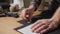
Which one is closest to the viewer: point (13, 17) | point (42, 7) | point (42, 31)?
point (42, 31)

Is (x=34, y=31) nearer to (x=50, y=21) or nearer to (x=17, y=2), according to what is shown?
(x=50, y=21)

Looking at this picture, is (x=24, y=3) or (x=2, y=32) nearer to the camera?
(x=2, y=32)

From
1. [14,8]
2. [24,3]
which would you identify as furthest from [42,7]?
[14,8]

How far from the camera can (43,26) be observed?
0.85m

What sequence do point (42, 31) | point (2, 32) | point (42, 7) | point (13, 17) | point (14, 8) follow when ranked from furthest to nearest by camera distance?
point (42, 7)
point (14, 8)
point (13, 17)
point (2, 32)
point (42, 31)

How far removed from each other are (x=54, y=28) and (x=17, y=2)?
84 cm

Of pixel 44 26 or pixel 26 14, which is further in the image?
pixel 26 14

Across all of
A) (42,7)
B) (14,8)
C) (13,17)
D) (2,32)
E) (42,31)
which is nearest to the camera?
(42,31)

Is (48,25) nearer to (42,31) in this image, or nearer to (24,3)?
(42,31)

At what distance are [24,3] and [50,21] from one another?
0.82 meters

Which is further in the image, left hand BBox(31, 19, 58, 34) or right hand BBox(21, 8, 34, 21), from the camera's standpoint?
right hand BBox(21, 8, 34, 21)

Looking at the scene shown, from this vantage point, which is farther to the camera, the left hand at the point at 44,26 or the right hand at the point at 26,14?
the right hand at the point at 26,14

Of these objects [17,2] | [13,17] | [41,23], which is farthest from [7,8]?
[41,23]

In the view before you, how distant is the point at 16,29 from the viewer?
3.17 feet
